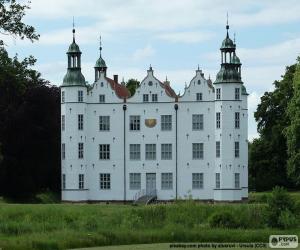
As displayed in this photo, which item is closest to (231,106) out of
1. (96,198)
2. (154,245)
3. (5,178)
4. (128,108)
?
(128,108)

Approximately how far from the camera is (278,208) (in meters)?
33.3

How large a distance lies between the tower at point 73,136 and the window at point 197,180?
726cm

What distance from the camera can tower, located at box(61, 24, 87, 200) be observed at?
59719 millimetres

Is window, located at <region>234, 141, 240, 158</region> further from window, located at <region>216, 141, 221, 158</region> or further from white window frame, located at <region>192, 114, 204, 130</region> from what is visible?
white window frame, located at <region>192, 114, 204, 130</region>

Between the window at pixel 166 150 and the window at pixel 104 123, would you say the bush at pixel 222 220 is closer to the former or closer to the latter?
the window at pixel 166 150

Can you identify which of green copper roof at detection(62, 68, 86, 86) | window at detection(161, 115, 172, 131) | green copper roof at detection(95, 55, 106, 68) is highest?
green copper roof at detection(95, 55, 106, 68)

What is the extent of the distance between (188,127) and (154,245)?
32734 mm

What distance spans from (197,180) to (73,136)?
28.8ft

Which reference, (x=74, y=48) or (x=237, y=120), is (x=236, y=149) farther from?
(x=74, y=48)

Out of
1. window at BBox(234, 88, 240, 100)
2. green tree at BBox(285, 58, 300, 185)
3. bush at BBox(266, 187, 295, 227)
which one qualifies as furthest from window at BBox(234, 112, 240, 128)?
bush at BBox(266, 187, 295, 227)

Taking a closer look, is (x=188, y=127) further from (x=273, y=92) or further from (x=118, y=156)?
(x=273, y=92)

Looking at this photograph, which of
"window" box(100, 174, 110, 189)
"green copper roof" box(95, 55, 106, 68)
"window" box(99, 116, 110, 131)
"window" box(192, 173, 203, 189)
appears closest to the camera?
"window" box(192, 173, 203, 189)

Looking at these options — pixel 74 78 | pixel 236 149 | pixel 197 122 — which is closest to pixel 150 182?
pixel 197 122

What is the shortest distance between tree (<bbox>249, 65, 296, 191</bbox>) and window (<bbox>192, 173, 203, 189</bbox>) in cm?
931
